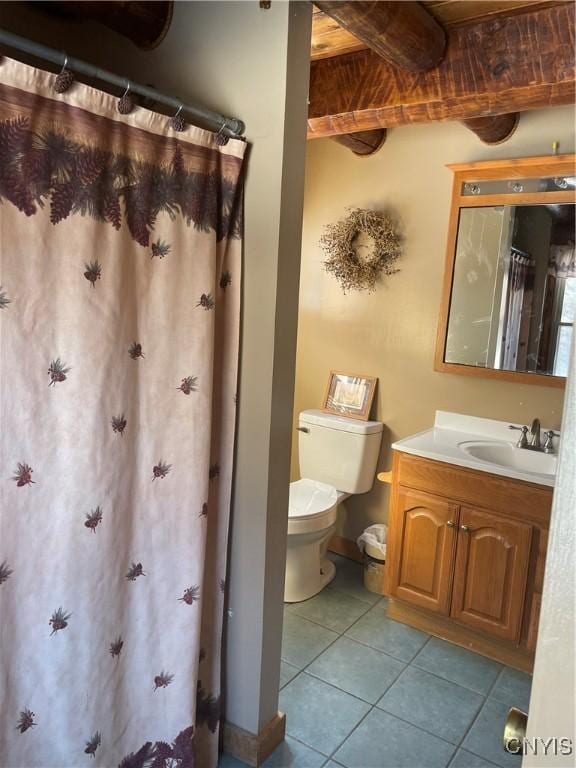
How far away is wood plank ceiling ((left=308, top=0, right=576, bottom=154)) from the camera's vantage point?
167 cm

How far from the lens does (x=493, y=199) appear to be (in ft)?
8.39

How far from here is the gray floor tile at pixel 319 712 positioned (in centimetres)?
189

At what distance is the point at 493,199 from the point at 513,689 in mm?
2131

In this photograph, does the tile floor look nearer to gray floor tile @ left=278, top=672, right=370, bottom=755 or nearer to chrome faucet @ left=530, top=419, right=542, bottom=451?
gray floor tile @ left=278, top=672, right=370, bottom=755

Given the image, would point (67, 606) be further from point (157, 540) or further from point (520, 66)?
point (520, 66)

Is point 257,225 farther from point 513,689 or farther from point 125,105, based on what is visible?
point 513,689

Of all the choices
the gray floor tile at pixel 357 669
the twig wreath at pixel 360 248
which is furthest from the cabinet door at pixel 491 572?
the twig wreath at pixel 360 248

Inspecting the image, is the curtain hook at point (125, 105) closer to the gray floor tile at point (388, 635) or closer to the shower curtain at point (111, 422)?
the shower curtain at point (111, 422)

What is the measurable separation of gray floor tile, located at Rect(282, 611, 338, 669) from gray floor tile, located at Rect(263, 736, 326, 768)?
0.42m

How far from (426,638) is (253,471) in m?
1.46

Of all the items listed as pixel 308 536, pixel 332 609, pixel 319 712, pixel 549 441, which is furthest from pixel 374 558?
pixel 549 441

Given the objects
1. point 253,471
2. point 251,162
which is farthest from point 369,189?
point 253,471

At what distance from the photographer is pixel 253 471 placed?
5.39 feet

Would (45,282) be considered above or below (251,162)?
below
